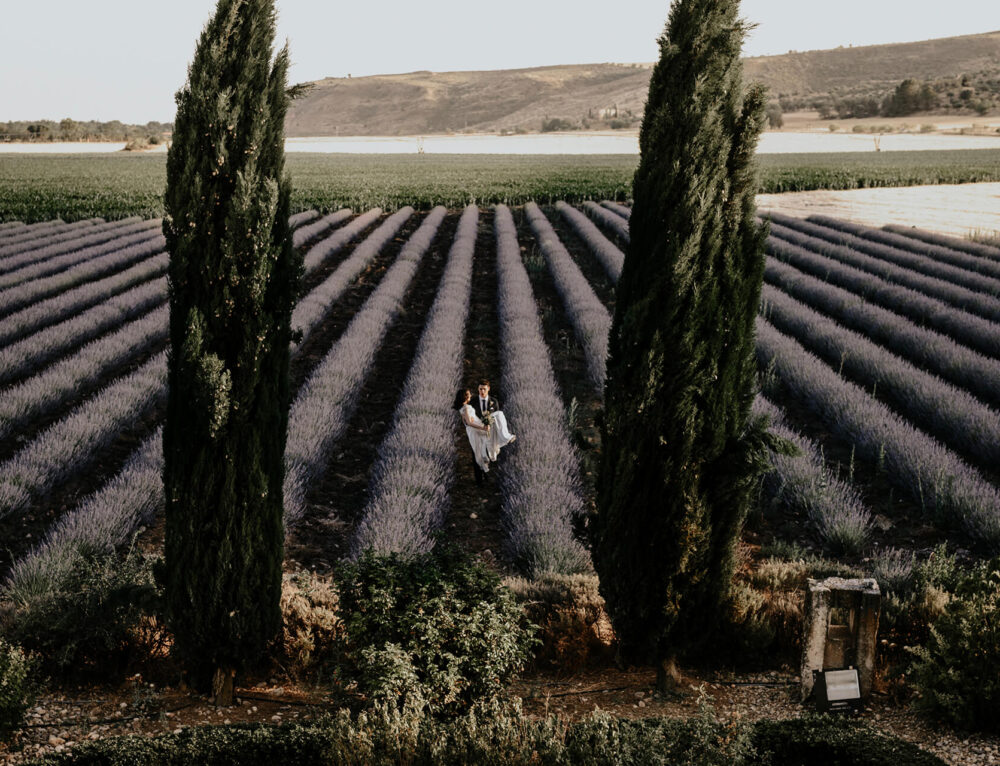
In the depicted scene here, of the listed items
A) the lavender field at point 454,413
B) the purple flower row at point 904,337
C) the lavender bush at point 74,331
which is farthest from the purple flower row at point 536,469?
the lavender bush at point 74,331

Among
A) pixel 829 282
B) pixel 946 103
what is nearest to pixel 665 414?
pixel 829 282

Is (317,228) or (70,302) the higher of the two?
(317,228)

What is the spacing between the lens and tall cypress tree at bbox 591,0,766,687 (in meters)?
3.64

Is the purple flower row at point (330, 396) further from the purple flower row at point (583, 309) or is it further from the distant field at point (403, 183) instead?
the distant field at point (403, 183)

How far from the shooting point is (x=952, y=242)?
18094 millimetres

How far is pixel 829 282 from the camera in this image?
1447cm

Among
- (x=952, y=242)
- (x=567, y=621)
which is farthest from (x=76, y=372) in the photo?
(x=952, y=242)

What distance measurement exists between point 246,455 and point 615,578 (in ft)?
6.05

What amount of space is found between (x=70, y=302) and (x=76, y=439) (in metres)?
5.98

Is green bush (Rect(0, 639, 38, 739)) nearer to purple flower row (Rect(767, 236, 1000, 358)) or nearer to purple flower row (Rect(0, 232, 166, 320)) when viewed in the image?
purple flower row (Rect(0, 232, 166, 320))

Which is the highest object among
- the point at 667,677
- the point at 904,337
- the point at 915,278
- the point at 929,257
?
the point at 929,257

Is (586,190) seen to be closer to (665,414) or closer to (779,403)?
(779,403)

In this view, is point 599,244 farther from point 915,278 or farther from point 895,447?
point 895,447

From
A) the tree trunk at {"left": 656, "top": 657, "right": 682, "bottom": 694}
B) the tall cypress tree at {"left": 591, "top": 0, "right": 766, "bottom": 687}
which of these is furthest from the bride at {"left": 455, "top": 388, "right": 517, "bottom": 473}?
the tree trunk at {"left": 656, "top": 657, "right": 682, "bottom": 694}
